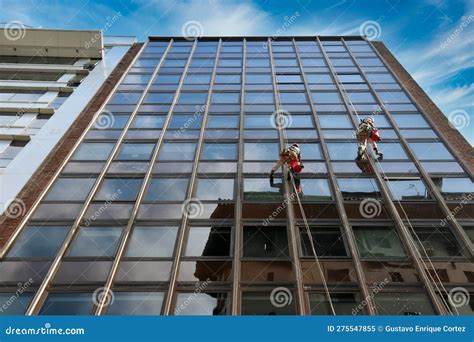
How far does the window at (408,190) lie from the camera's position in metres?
13.9

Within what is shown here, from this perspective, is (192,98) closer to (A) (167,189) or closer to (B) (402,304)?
(A) (167,189)

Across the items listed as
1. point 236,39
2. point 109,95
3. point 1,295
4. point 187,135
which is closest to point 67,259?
point 1,295

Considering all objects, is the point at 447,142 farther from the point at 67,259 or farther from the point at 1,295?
the point at 1,295

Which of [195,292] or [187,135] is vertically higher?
[187,135]

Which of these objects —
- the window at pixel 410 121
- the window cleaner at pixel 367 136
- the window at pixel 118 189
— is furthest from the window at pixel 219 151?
the window at pixel 410 121

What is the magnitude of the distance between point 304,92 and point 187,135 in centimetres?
737

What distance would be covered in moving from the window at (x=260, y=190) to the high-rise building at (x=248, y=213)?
0.23 feet

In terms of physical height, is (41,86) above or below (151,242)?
above

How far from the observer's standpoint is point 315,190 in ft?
46.8

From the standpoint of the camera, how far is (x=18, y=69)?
26141 millimetres

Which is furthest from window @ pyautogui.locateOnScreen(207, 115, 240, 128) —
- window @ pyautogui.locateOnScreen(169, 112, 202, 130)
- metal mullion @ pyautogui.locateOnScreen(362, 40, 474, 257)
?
metal mullion @ pyautogui.locateOnScreen(362, 40, 474, 257)

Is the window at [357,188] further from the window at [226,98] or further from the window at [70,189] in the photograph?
the window at [70,189]

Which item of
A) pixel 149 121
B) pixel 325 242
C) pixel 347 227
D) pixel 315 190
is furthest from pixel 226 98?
pixel 325 242

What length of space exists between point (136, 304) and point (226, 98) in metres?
13.4
